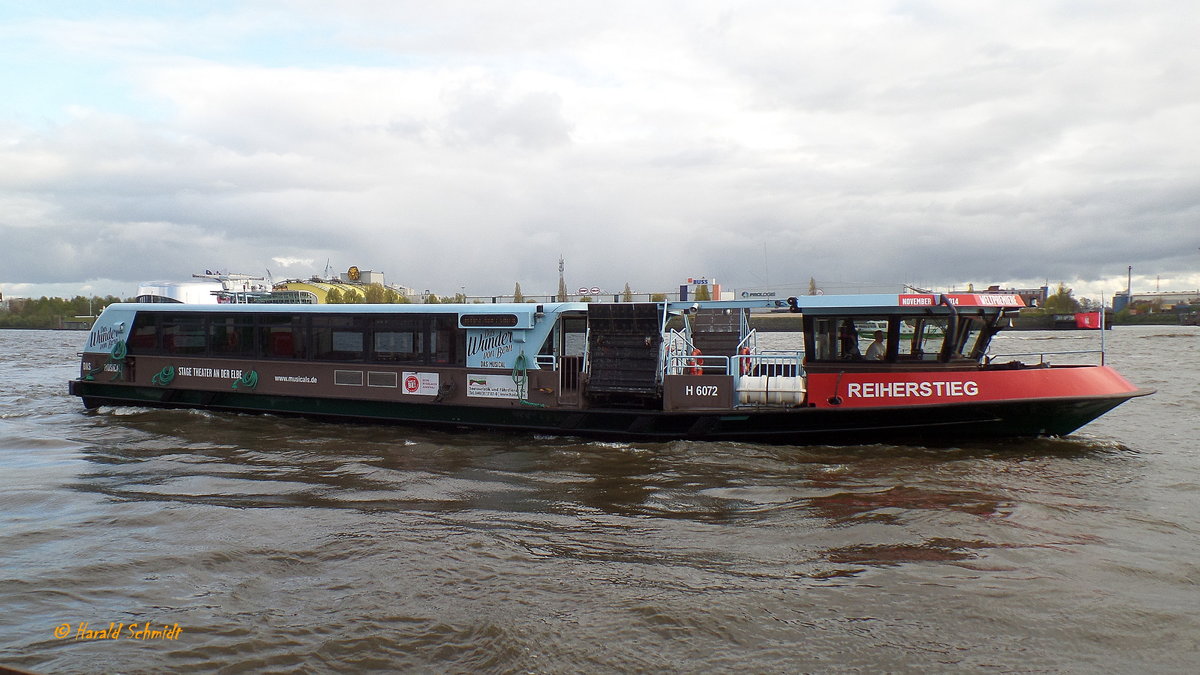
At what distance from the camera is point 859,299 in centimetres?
1266

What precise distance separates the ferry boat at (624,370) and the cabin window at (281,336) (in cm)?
4

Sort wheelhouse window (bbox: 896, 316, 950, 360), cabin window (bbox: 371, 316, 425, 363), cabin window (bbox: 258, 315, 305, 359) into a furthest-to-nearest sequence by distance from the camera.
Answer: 1. cabin window (bbox: 258, 315, 305, 359)
2. cabin window (bbox: 371, 316, 425, 363)
3. wheelhouse window (bbox: 896, 316, 950, 360)

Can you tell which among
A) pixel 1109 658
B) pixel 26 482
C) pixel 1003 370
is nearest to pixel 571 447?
pixel 1003 370

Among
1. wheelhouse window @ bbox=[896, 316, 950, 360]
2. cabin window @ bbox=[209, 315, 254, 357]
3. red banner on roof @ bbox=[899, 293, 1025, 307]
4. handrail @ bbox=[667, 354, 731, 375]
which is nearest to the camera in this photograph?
red banner on roof @ bbox=[899, 293, 1025, 307]

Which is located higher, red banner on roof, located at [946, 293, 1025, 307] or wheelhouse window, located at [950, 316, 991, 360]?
red banner on roof, located at [946, 293, 1025, 307]

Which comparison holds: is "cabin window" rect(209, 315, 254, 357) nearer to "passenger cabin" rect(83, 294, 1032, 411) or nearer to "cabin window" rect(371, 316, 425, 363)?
"passenger cabin" rect(83, 294, 1032, 411)

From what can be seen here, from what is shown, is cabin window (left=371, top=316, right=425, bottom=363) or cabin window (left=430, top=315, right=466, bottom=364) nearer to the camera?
cabin window (left=430, top=315, right=466, bottom=364)

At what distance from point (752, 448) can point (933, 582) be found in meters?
6.18

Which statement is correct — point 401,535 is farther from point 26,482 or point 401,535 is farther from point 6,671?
point 26,482

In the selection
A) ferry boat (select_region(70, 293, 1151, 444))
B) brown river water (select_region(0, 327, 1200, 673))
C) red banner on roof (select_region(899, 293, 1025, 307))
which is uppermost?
red banner on roof (select_region(899, 293, 1025, 307))

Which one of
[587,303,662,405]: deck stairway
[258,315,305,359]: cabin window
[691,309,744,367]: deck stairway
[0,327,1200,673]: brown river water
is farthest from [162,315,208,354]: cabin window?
[691,309,744,367]: deck stairway

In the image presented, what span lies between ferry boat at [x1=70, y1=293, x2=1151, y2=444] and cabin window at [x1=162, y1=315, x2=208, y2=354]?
0.11ft

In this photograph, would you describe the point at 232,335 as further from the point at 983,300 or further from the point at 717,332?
the point at 983,300

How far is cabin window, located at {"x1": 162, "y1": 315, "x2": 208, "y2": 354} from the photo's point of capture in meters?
17.4
